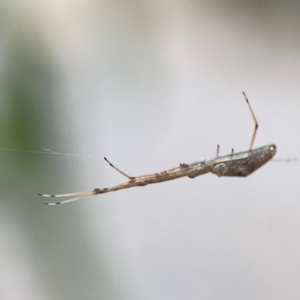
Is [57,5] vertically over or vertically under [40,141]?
over

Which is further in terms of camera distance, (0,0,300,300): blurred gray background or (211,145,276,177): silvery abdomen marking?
(0,0,300,300): blurred gray background

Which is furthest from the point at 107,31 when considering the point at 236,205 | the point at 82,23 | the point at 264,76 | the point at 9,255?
the point at 9,255

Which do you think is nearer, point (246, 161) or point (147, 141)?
point (246, 161)

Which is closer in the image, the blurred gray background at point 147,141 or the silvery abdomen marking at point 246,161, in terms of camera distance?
the silvery abdomen marking at point 246,161

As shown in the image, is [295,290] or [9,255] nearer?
[295,290]

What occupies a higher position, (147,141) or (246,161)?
(147,141)

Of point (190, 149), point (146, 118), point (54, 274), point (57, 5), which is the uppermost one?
point (57, 5)

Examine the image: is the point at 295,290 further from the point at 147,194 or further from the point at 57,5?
the point at 57,5
